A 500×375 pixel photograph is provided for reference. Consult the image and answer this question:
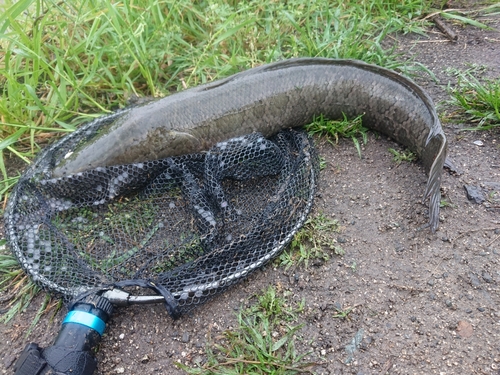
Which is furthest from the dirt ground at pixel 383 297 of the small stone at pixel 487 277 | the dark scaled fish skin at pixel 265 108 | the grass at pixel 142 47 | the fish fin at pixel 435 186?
the grass at pixel 142 47

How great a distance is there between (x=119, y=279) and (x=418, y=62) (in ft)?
10.4

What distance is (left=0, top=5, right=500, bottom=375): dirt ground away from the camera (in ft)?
7.48

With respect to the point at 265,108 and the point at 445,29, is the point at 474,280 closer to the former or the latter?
the point at 265,108

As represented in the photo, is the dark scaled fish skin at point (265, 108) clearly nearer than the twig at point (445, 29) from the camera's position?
Yes

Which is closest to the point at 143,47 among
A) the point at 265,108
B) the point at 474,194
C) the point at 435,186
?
the point at 265,108

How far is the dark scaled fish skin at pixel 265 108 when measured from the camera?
322 cm

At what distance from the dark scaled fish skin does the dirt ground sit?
18.9 inches

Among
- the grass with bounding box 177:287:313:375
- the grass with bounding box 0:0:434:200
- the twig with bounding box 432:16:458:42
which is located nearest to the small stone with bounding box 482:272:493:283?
the grass with bounding box 177:287:313:375

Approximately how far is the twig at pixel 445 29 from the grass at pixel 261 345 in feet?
10.6

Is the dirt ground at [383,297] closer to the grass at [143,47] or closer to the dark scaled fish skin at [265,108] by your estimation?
the dark scaled fish skin at [265,108]

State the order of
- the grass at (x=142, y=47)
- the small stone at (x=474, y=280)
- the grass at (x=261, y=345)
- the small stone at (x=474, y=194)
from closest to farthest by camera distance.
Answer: the grass at (x=261, y=345), the small stone at (x=474, y=280), the small stone at (x=474, y=194), the grass at (x=142, y=47)

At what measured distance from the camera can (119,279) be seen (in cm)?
257

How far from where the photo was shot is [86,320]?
7.39 ft

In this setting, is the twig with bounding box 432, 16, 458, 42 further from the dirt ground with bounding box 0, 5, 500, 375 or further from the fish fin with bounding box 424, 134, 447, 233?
the fish fin with bounding box 424, 134, 447, 233
